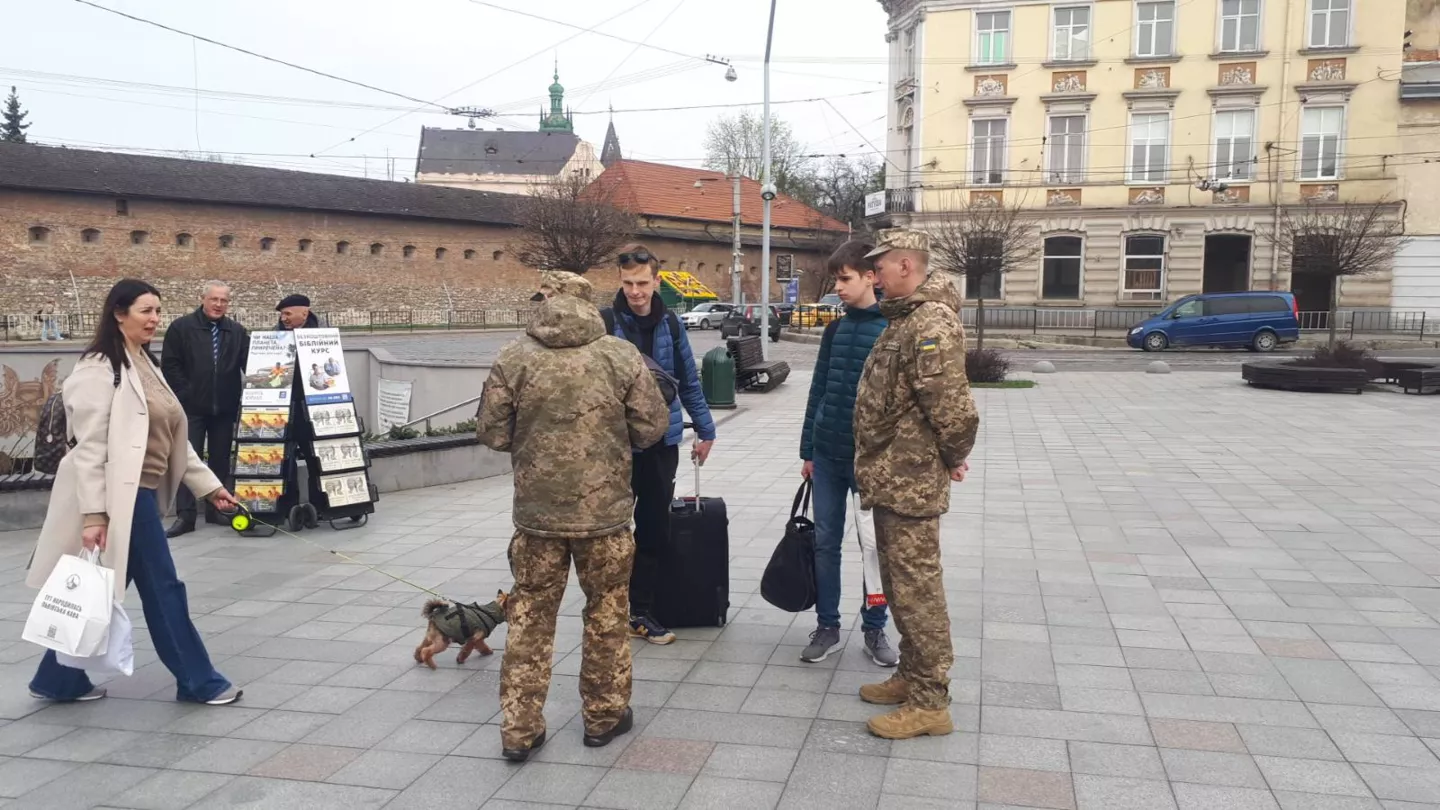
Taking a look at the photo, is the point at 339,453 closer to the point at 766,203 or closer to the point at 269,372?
the point at 269,372

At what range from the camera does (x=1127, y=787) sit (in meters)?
3.70

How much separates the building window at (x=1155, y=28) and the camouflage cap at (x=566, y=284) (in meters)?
39.7

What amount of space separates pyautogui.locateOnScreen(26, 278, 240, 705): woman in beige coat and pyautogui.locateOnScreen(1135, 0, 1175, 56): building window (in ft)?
132

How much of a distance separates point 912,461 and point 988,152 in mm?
38542

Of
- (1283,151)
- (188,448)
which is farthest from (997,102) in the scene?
(188,448)

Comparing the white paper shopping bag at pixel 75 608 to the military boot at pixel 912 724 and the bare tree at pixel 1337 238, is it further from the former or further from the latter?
the bare tree at pixel 1337 238

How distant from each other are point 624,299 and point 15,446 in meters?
7.48

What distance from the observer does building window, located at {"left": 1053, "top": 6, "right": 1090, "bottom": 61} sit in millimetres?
38625

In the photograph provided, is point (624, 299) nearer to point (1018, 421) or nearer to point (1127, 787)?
point (1127, 787)

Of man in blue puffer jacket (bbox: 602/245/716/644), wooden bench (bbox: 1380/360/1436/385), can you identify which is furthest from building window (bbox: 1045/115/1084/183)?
man in blue puffer jacket (bbox: 602/245/716/644)

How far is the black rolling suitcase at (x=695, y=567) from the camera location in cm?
533

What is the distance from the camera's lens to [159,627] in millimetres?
4480

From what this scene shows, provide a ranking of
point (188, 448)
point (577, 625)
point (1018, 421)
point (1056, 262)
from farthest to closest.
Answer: point (1056, 262)
point (1018, 421)
point (577, 625)
point (188, 448)

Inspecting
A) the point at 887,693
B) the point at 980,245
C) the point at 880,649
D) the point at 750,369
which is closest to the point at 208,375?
the point at 880,649
